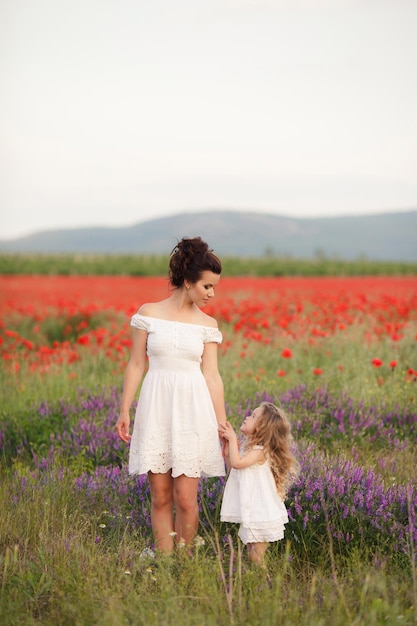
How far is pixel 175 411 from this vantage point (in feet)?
12.5

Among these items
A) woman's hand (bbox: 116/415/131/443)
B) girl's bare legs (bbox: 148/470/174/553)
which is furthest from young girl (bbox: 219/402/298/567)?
woman's hand (bbox: 116/415/131/443)

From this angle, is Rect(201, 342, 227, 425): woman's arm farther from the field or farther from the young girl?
the field

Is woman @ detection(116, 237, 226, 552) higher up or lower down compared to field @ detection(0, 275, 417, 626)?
higher up

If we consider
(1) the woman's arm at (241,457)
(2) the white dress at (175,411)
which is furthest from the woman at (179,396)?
(1) the woman's arm at (241,457)

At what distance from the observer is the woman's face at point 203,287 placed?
151 inches

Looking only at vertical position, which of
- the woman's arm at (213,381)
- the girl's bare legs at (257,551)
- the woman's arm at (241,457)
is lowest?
the girl's bare legs at (257,551)

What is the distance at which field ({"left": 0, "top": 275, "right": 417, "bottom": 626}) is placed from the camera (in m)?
3.09

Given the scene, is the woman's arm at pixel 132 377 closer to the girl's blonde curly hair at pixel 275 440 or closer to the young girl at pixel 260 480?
the young girl at pixel 260 480

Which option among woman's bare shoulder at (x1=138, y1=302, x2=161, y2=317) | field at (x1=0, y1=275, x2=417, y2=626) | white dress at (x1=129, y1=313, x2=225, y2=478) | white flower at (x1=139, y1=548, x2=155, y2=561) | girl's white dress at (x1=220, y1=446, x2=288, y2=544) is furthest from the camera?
woman's bare shoulder at (x1=138, y1=302, x2=161, y2=317)

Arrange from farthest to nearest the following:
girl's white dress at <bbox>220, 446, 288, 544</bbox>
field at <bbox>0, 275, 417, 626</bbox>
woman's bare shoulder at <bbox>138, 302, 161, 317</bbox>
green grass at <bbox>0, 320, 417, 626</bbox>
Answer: woman's bare shoulder at <bbox>138, 302, 161, 317</bbox> < girl's white dress at <bbox>220, 446, 288, 544</bbox> < field at <bbox>0, 275, 417, 626</bbox> < green grass at <bbox>0, 320, 417, 626</bbox>

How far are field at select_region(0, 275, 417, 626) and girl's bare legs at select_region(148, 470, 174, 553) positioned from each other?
0.38 ft

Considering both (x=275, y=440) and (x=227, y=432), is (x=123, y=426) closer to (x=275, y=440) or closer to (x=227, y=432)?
(x=227, y=432)

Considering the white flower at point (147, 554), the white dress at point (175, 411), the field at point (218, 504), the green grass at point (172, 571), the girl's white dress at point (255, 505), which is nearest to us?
the green grass at point (172, 571)

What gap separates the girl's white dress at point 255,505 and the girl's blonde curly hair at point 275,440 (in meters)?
0.04
